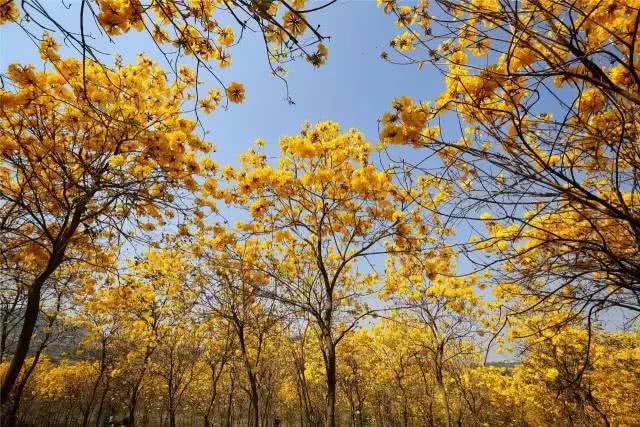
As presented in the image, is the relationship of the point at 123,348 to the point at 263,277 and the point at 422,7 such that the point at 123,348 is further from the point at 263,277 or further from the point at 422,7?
the point at 422,7

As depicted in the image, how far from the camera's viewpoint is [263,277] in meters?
8.33

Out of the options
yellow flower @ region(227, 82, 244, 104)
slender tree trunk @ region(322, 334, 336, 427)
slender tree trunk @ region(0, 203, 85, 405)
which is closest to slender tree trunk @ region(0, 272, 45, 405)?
slender tree trunk @ region(0, 203, 85, 405)

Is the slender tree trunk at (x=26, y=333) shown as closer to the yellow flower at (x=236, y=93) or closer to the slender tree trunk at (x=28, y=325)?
the slender tree trunk at (x=28, y=325)

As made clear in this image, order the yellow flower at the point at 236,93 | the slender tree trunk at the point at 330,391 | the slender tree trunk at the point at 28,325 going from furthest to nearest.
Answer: the slender tree trunk at the point at 330,391, the slender tree trunk at the point at 28,325, the yellow flower at the point at 236,93

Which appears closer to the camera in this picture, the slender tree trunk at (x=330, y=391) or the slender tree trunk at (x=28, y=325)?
the slender tree trunk at (x=28, y=325)

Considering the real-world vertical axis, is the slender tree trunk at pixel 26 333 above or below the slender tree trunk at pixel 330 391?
above

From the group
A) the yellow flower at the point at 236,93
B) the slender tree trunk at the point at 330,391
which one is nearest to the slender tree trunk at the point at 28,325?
the yellow flower at the point at 236,93

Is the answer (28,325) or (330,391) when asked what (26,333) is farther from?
(330,391)

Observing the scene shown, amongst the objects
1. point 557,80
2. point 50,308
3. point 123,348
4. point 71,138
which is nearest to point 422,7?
point 557,80

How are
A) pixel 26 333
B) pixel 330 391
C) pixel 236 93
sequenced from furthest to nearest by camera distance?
pixel 330 391 < pixel 26 333 < pixel 236 93

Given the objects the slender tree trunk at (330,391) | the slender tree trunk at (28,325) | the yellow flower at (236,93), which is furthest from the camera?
the slender tree trunk at (330,391)

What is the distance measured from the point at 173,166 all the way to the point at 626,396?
16146 millimetres

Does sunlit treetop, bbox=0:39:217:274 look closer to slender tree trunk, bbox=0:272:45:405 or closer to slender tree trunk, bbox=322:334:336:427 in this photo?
slender tree trunk, bbox=0:272:45:405

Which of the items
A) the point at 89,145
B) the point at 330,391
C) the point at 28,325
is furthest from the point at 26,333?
the point at 330,391
